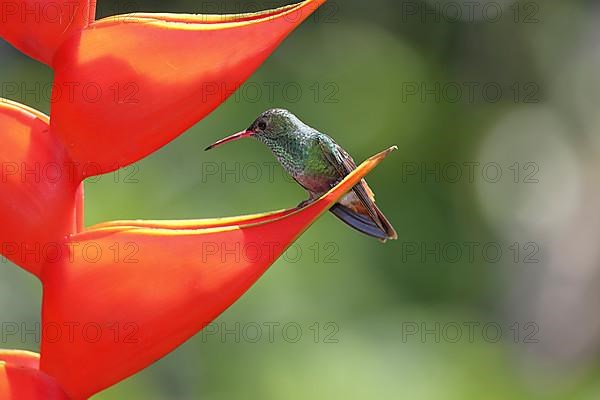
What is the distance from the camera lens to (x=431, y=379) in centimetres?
214

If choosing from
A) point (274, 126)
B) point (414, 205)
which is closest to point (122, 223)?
point (274, 126)

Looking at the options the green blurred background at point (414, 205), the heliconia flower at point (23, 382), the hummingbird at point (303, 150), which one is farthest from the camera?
the green blurred background at point (414, 205)

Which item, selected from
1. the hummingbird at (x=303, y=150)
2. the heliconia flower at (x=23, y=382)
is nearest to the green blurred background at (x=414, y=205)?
the hummingbird at (x=303, y=150)

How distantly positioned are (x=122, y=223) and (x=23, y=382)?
4.7 inches

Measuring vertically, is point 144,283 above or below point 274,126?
below

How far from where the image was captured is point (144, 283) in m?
0.63

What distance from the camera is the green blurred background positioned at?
2168mm

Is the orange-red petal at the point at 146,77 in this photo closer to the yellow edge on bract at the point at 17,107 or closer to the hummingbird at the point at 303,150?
the yellow edge on bract at the point at 17,107

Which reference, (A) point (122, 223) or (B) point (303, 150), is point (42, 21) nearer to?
(A) point (122, 223)

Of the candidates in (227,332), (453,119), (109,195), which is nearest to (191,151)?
(109,195)

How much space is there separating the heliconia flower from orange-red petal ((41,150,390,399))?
0.01 m

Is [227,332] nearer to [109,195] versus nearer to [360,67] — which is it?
[109,195]

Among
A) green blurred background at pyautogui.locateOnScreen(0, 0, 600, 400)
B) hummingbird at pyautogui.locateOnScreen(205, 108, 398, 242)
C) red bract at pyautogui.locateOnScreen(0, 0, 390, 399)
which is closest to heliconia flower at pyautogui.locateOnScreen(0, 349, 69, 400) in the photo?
red bract at pyautogui.locateOnScreen(0, 0, 390, 399)

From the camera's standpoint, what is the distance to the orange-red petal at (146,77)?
0.65 meters
